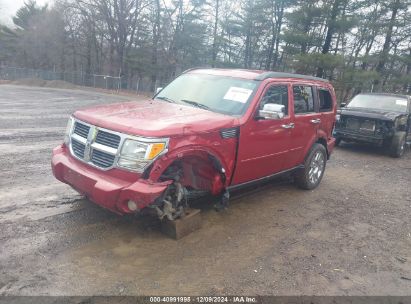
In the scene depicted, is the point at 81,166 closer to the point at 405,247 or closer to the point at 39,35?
the point at 405,247

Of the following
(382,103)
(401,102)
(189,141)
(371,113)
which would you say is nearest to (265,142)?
(189,141)

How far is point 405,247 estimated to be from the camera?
184 inches

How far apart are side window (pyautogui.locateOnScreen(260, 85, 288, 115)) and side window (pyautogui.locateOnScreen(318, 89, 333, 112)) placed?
4.54 ft

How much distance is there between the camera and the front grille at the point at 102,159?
381 centimetres

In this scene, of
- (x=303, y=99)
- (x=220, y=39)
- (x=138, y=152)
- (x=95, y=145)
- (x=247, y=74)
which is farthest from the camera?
(x=220, y=39)

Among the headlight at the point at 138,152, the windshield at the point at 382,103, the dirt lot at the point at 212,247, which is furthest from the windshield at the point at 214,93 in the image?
the windshield at the point at 382,103

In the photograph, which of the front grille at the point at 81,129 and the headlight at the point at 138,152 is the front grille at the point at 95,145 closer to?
the front grille at the point at 81,129

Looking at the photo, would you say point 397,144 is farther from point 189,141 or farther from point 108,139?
point 108,139

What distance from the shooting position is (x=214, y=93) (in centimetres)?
509

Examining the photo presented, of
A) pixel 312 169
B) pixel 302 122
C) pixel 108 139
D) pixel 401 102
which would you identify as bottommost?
pixel 312 169

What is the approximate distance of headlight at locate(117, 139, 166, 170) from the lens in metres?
3.62

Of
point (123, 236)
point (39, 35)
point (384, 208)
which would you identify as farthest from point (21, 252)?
point (39, 35)

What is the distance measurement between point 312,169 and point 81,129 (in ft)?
14.4

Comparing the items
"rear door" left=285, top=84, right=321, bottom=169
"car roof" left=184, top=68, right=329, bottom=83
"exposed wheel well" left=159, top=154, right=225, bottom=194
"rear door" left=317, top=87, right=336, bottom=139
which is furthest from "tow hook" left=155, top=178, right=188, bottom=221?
"rear door" left=317, top=87, right=336, bottom=139
